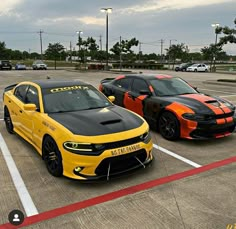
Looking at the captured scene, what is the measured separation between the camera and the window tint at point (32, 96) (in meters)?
5.12

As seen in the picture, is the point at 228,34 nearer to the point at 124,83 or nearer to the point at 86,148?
the point at 124,83

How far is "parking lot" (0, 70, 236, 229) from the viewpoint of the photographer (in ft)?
10.5

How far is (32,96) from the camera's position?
17.6 ft

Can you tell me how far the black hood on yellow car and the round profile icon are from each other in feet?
4.10

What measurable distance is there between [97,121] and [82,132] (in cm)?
40

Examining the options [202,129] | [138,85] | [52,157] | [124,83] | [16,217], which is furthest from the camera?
[124,83]

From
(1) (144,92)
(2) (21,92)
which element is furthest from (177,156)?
(2) (21,92)

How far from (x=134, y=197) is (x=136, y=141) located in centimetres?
81

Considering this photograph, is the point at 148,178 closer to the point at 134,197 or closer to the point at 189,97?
the point at 134,197

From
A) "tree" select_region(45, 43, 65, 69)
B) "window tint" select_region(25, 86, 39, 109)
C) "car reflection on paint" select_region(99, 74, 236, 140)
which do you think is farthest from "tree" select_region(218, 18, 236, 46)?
"tree" select_region(45, 43, 65, 69)

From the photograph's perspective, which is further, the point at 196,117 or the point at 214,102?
the point at 214,102

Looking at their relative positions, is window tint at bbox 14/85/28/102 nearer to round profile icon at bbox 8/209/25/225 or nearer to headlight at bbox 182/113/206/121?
round profile icon at bbox 8/209/25/225

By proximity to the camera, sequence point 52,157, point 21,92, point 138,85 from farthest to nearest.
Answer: point 138,85 → point 21,92 → point 52,157

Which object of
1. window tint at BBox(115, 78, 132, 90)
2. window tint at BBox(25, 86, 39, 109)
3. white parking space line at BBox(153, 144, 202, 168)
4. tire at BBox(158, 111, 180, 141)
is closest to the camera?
white parking space line at BBox(153, 144, 202, 168)
